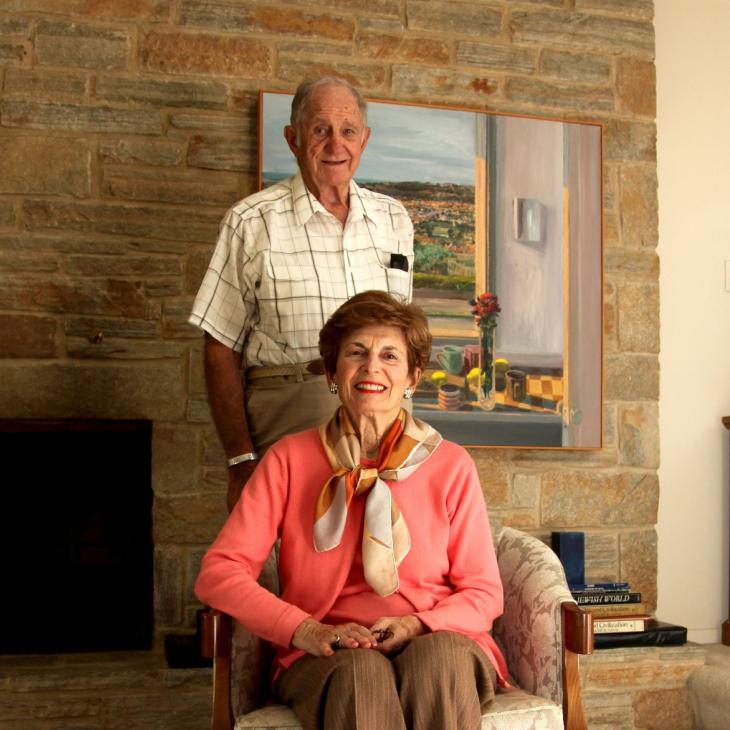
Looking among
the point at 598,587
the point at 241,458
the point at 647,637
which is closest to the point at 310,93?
the point at 241,458

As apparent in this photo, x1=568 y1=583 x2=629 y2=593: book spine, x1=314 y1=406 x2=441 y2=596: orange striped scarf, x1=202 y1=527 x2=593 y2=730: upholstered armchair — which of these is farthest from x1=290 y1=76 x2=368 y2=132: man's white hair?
x1=568 y1=583 x2=629 y2=593: book spine

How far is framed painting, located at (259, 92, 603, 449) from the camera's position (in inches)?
138

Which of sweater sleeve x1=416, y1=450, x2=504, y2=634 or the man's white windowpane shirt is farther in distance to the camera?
the man's white windowpane shirt

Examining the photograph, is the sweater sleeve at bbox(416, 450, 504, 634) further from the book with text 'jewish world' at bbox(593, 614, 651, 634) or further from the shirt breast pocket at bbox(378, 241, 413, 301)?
the book with text 'jewish world' at bbox(593, 614, 651, 634)

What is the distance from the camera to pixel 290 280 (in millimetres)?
2416

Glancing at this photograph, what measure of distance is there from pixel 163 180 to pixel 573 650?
2083 mm

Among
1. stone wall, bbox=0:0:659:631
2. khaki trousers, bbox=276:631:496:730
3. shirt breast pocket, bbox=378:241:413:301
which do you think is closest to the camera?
khaki trousers, bbox=276:631:496:730

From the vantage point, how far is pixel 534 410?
11.6 ft

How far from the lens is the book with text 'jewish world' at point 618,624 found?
3.32m

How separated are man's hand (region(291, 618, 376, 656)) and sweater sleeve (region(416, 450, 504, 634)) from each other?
6.4 inches

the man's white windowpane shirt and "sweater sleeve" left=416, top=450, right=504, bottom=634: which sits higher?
the man's white windowpane shirt

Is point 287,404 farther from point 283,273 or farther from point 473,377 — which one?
point 473,377

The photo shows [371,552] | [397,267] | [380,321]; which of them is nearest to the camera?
[371,552]

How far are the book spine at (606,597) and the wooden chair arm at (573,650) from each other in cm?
138
